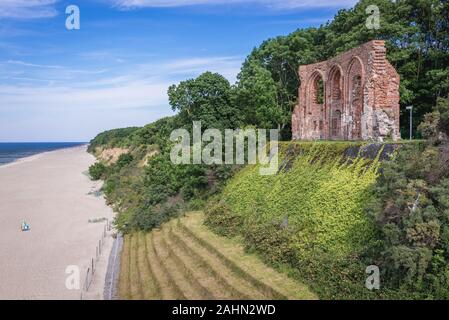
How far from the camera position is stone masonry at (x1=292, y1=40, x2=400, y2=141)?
20953 mm

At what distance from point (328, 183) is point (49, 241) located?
17.3 metres

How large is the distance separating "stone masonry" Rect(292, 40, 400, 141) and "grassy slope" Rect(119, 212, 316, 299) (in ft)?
32.2

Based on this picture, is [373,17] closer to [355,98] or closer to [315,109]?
[315,109]

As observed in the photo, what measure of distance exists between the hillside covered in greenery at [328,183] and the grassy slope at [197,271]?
30.1 inches

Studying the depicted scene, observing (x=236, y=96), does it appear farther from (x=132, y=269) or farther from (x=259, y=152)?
(x=132, y=269)

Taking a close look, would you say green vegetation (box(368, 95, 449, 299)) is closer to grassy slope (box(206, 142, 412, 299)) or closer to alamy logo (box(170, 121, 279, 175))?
grassy slope (box(206, 142, 412, 299))

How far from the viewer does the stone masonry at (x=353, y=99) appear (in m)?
21.0

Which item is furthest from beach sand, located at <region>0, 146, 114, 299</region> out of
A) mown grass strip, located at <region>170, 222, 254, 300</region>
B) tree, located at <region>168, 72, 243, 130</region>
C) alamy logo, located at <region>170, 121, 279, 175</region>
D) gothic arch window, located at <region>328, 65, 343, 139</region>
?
gothic arch window, located at <region>328, 65, 343, 139</region>

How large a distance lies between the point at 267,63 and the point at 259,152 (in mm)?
16649

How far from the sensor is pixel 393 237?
36.1 feet

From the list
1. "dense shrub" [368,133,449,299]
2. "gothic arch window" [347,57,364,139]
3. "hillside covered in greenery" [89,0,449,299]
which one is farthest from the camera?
"gothic arch window" [347,57,364,139]

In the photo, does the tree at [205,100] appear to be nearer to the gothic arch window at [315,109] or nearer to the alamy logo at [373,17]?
the gothic arch window at [315,109]

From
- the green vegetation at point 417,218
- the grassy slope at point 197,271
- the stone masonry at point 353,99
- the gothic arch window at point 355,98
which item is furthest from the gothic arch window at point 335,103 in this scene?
the green vegetation at point 417,218

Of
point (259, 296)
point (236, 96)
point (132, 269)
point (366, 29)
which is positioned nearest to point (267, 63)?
point (236, 96)
